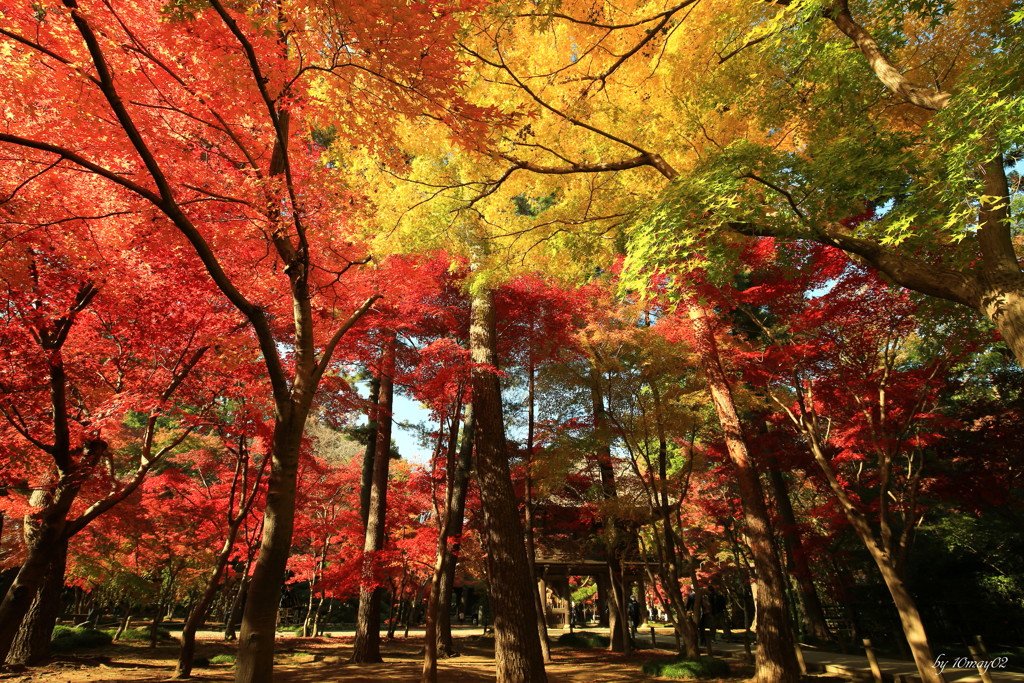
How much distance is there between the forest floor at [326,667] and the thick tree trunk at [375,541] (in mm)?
446

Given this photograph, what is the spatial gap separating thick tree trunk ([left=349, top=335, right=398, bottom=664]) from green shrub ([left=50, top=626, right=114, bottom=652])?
555cm

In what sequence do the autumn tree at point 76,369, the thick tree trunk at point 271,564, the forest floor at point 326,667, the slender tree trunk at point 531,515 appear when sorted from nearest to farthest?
1. the thick tree trunk at point 271,564
2. the autumn tree at point 76,369
3. the forest floor at point 326,667
4. the slender tree trunk at point 531,515

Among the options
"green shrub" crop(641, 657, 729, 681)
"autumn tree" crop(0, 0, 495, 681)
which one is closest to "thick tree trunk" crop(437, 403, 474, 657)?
"green shrub" crop(641, 657, 729, 681)

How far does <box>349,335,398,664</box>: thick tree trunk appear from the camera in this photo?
32.2 ft

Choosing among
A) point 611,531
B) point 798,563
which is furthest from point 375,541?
point 798,563

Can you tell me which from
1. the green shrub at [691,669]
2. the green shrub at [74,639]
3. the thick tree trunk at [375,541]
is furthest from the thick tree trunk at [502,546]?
the green shrub at [74,639]

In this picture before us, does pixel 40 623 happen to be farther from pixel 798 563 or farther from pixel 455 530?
pixel 798 563

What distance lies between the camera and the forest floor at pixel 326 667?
7.11 meters

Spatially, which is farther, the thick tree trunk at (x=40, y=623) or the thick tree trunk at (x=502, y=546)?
the thick tree trunk at (x=40, y=623)

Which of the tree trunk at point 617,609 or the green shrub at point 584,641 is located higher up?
the tree trunk at point 617,609

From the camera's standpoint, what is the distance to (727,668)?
342 inches

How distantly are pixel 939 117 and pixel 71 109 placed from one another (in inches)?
262

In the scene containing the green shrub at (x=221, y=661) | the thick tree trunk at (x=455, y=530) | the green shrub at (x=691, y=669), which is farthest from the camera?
the thick tree trunk at (x=455, y=530)

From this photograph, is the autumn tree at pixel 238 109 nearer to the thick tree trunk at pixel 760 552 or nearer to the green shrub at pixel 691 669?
the thick tree trunk at pixel 760 552
